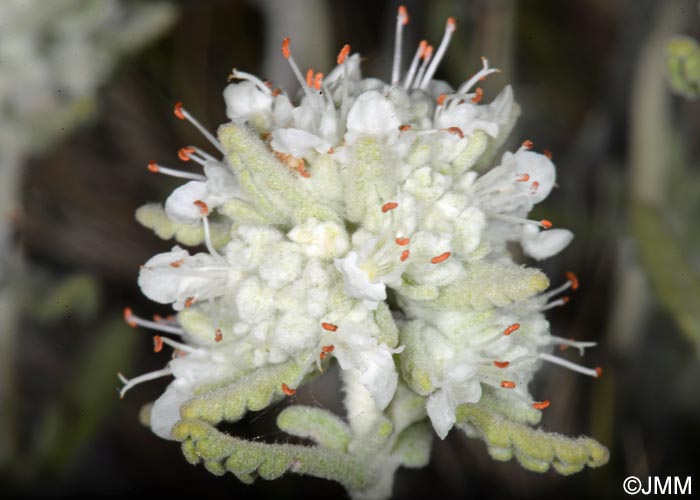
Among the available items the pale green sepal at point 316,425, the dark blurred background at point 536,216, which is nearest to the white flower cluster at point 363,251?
the pale green sepal at point 316,425

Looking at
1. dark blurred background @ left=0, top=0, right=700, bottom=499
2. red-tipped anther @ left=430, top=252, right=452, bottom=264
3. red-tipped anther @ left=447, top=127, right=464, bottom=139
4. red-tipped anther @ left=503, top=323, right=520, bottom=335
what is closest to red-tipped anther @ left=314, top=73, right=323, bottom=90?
red-tipped anther @ left=447, top=127, right=464, bottom=139

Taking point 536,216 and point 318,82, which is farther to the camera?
point 536,216

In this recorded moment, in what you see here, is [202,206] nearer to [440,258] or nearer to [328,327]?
[328,327]

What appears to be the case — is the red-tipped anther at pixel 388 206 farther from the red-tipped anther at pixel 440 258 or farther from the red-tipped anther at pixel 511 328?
the red-tipped anther at pixel 511 328

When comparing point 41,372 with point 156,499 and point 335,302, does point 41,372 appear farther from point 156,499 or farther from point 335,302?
point 335,302

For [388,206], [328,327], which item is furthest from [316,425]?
[388,206]


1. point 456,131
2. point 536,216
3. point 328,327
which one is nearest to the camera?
point 328,327
